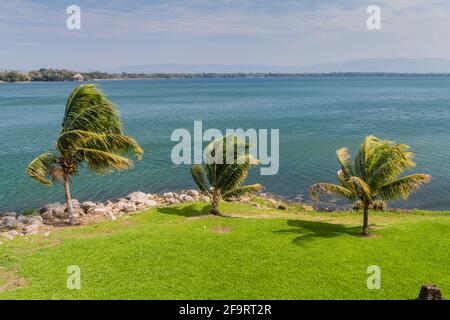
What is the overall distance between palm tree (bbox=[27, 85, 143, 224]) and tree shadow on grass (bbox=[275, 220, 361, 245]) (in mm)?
8419

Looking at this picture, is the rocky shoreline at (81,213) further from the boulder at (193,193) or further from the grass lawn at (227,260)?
the grass lawn at (227,260)

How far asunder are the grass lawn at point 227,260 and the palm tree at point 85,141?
2.91 meters

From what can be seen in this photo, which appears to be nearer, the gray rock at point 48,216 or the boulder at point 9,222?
the boulder at point 9,222

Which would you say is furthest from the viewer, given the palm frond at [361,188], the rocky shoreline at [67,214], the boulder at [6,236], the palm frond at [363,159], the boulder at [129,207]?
the boulder at [129,207]

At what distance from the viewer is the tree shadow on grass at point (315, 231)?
17.2 m

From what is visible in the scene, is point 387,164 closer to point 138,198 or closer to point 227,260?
point 227,260

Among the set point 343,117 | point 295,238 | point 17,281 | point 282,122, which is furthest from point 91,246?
point 343,117

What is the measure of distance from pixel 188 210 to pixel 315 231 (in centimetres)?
743

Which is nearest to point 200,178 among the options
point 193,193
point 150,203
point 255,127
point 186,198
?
point 150,203

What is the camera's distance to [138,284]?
12.8 metres

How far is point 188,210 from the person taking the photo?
2256 centimetres

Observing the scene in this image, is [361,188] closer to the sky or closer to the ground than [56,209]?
closer to the sky

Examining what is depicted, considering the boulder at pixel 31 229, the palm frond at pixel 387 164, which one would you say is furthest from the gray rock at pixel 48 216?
the palm frond at pixel 387 164

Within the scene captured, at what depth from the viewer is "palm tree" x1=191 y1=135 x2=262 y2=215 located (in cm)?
2170
